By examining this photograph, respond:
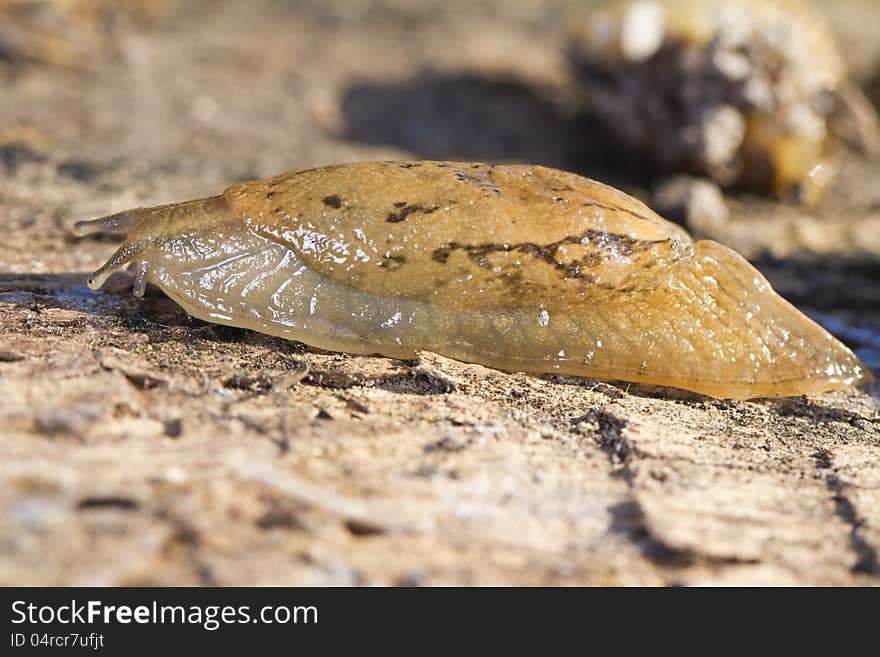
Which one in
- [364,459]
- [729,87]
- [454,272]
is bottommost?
[364,459]

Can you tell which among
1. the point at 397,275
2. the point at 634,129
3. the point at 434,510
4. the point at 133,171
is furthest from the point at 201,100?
the point at 434,510

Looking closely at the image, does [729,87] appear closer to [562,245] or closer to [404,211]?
[562,245]

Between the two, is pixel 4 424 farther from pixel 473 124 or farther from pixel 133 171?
pixel 473 124

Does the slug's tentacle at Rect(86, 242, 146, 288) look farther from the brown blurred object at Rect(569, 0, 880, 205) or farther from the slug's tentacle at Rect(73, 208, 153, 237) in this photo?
the brown blurred object at Rect(569, 0, 880, 205)

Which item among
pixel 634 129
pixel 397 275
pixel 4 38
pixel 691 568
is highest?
pixel 4 38

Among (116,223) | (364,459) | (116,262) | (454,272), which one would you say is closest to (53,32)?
(116,223)
